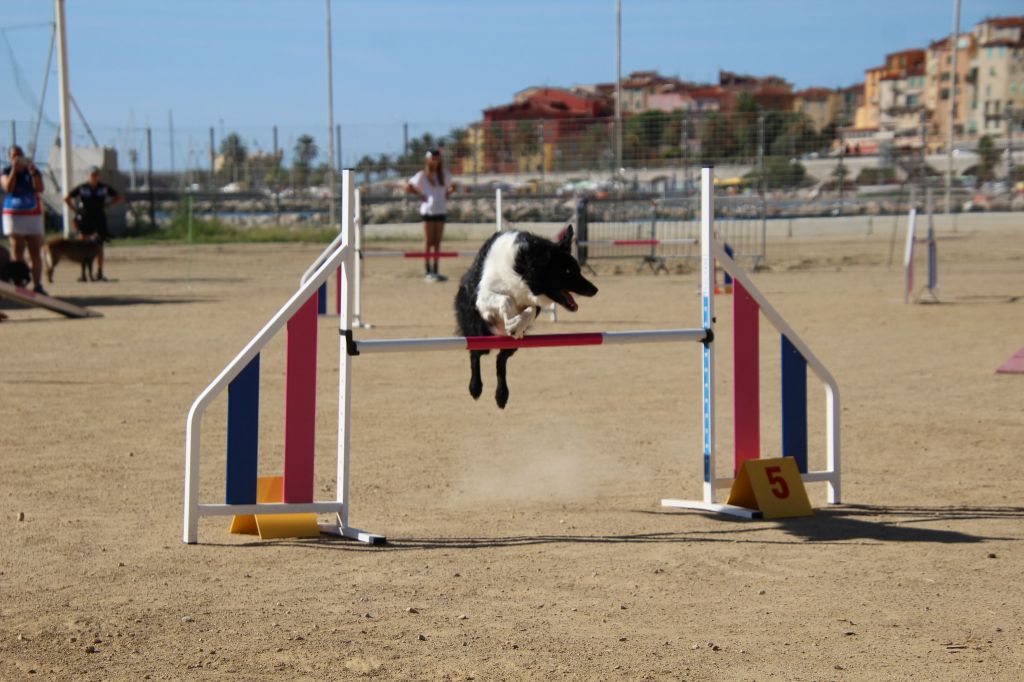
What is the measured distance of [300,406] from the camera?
5.61 meters

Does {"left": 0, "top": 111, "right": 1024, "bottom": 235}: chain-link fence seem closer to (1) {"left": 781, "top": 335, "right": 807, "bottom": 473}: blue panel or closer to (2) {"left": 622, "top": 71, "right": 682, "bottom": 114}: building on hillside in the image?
(1) {"left": 781, "top": 335, "right": 807, "bottom": 473}: blue panel

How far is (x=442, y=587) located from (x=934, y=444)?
12.8ft

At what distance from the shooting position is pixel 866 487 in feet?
21.6

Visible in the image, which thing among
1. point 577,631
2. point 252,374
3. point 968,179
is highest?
point 968,179

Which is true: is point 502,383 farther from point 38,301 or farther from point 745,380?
point 38,301

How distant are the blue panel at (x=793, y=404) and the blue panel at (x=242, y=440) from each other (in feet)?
8.58

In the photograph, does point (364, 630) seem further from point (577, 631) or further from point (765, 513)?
point (765, 513)

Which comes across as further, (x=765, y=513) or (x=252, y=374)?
(x=765, y=513)

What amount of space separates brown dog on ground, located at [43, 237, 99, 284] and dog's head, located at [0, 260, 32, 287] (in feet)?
10.8

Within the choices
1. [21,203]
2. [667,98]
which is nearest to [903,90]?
[667,98]

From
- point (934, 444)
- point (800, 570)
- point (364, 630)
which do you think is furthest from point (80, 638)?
point (934, 444)

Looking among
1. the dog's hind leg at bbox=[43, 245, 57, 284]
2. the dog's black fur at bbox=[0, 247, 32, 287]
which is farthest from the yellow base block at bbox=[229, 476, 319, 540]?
the dog's hind leg at bbox=[43, 245, 57, 284]

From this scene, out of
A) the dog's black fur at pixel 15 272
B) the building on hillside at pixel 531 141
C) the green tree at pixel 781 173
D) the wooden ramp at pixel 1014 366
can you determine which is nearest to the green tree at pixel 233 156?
the building on hillside at pixel 531 141

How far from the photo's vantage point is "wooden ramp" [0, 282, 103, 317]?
12188 mm
